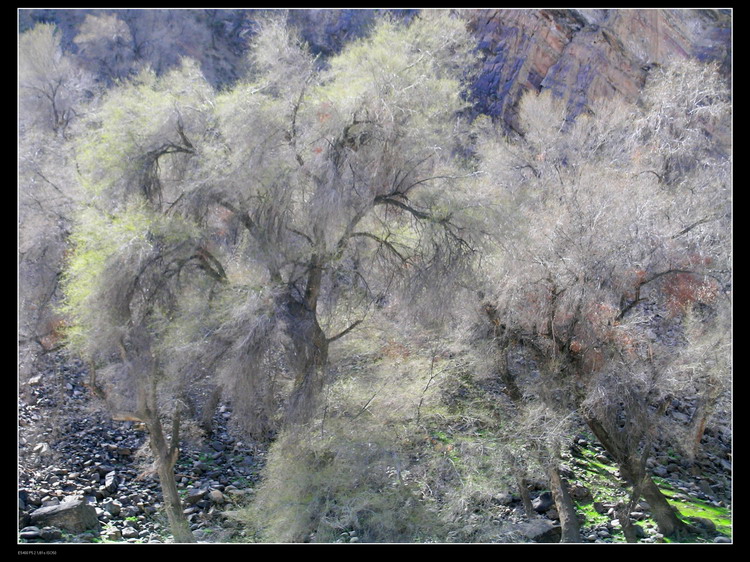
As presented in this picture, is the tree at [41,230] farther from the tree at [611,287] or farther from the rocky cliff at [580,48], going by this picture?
the rocky cliff at [580,48]

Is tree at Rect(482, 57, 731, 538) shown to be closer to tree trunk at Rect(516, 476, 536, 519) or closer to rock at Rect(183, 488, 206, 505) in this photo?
tree trunk at Rect(516, 476, 536, 519)

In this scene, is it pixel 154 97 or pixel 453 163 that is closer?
pixel 154 97

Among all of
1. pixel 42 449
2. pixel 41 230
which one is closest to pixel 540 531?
pixel 42 449

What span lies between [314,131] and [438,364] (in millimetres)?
5042

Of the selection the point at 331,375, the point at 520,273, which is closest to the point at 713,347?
the point at 520,273

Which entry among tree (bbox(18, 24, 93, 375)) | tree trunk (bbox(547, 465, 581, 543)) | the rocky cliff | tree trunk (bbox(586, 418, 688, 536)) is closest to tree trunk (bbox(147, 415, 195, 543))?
tree (bbox(18, 24, 93, 375))

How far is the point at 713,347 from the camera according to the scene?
43.7ft

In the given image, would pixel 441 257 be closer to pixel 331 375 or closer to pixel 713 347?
pixel 331 375

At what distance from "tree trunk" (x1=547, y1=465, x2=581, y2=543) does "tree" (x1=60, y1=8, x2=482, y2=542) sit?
3986mm

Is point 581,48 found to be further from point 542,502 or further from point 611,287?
point 542,502

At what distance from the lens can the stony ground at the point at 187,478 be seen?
1161 cm

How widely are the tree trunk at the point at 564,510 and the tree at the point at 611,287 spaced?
45.6 inches

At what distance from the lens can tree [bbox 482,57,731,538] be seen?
40.1ft

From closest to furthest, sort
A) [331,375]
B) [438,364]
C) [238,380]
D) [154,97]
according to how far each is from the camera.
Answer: [238,380] < [154,97] < [331,375] < [438,364]
